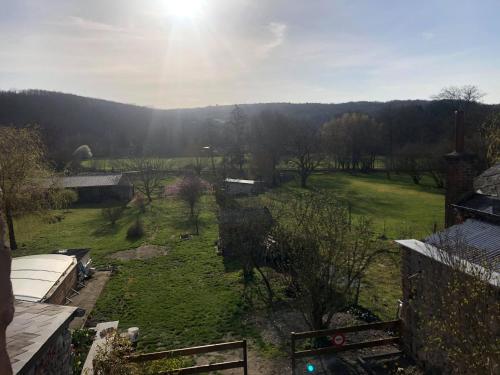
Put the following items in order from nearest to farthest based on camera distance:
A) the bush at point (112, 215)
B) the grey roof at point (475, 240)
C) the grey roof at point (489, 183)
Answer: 1. the grey roof at point (475, 240)
2. the grey roof at point (489, 183)
3. the bush at point (112, 215)

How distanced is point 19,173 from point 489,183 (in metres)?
23.4

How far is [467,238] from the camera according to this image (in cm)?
950

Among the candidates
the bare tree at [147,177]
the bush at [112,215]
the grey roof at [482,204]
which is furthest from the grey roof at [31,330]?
the bare tree at [147,177]

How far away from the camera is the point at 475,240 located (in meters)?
9.33

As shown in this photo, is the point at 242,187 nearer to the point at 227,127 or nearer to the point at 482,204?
the point at 227,127

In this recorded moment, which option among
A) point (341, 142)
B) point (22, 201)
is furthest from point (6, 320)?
point (341, 142)

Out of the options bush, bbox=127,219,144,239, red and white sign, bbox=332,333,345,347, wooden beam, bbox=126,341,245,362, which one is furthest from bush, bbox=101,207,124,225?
red and white sign, bbox=332,333,345,347

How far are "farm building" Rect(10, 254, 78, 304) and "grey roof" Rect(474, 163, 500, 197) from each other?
14.3 metres

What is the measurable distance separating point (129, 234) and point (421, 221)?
21608mm

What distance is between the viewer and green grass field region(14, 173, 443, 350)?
45.4 feet

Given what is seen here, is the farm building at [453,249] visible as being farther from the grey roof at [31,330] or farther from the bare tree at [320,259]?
the grey roof at [31,330]

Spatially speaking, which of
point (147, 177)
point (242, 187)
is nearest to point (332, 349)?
point (242, 187)

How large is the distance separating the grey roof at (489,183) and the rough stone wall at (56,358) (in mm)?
10940

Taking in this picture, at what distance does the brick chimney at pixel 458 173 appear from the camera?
38.2 feet
